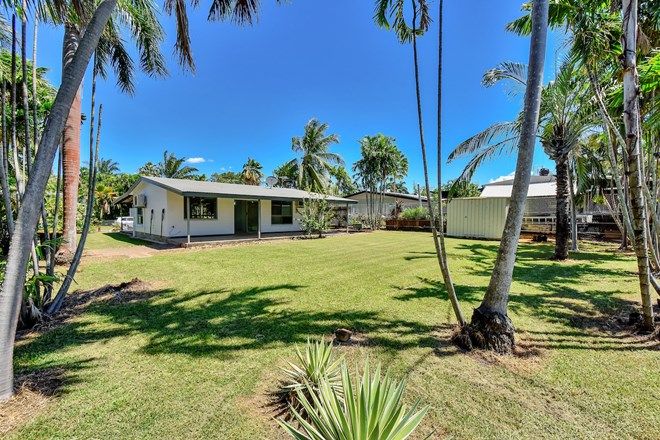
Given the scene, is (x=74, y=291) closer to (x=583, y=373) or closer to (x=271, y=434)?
(x=271, y=434)

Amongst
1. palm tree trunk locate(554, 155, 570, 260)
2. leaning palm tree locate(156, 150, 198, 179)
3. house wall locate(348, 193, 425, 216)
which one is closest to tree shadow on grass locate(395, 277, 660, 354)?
palm tree trunk locate(554, 155, 570, 260)

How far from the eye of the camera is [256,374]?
324 cm

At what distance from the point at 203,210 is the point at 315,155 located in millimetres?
13083

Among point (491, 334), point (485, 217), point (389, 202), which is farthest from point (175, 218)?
point (389, 202)

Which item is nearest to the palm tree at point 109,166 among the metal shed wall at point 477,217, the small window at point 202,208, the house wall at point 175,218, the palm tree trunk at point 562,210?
the house wall at point 175,218

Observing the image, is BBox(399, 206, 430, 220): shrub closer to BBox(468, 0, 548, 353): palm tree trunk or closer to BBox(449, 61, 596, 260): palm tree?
BBox(449, 61, 596, 260): palm tree

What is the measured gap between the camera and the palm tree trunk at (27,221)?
2.63m

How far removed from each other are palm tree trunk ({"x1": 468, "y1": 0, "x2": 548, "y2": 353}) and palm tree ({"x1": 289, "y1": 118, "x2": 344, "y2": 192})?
23223 mm

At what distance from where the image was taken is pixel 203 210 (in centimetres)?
1609

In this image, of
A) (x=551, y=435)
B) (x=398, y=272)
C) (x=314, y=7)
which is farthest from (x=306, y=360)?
(x=314, y=7)

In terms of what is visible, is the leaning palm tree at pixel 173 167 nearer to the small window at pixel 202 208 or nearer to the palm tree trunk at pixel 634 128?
the small window at pixel 202 208

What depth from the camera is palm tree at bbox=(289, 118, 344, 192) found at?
1057 inches

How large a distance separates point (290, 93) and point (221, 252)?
Answer: 42.4ft

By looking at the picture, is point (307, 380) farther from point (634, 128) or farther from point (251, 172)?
point (251, 172)
